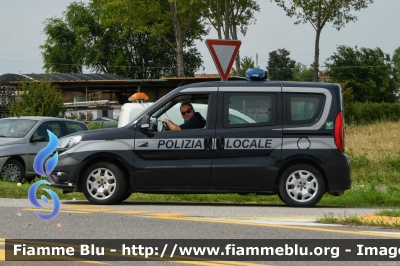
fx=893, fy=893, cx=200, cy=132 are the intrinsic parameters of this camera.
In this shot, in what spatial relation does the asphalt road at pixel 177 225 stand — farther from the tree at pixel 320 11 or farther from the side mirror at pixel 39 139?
the tree at pixel 320 11

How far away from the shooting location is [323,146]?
43.2 feet

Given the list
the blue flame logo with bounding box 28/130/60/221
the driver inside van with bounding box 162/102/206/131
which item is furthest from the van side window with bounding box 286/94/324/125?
the blue flame logo with bounding box 28/130/60/221

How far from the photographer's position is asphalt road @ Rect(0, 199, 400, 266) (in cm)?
897

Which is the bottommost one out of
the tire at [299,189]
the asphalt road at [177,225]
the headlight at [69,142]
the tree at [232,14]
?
the asphalt road at [177,225]

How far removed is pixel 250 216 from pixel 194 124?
2.61m

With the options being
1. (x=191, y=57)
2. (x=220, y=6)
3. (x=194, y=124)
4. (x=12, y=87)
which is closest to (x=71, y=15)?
(x=191, y=57)

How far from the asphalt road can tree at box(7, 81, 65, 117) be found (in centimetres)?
2585

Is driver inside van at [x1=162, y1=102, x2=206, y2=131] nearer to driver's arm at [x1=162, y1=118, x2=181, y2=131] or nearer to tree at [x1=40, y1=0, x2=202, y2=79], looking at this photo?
driver's arm at [x1=162, y1=118, x2=181, y2=131]

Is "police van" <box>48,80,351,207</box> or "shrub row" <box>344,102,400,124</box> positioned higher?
"shrub row" <box>344,102,400,124</box>

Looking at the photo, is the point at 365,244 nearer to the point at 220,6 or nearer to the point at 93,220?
the point at 93,220

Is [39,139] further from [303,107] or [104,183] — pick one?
[303,107]

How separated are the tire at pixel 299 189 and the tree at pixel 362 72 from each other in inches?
3375

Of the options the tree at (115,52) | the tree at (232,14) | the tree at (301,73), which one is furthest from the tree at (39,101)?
the tree at (301,73)

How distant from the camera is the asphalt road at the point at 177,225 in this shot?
8969mm
